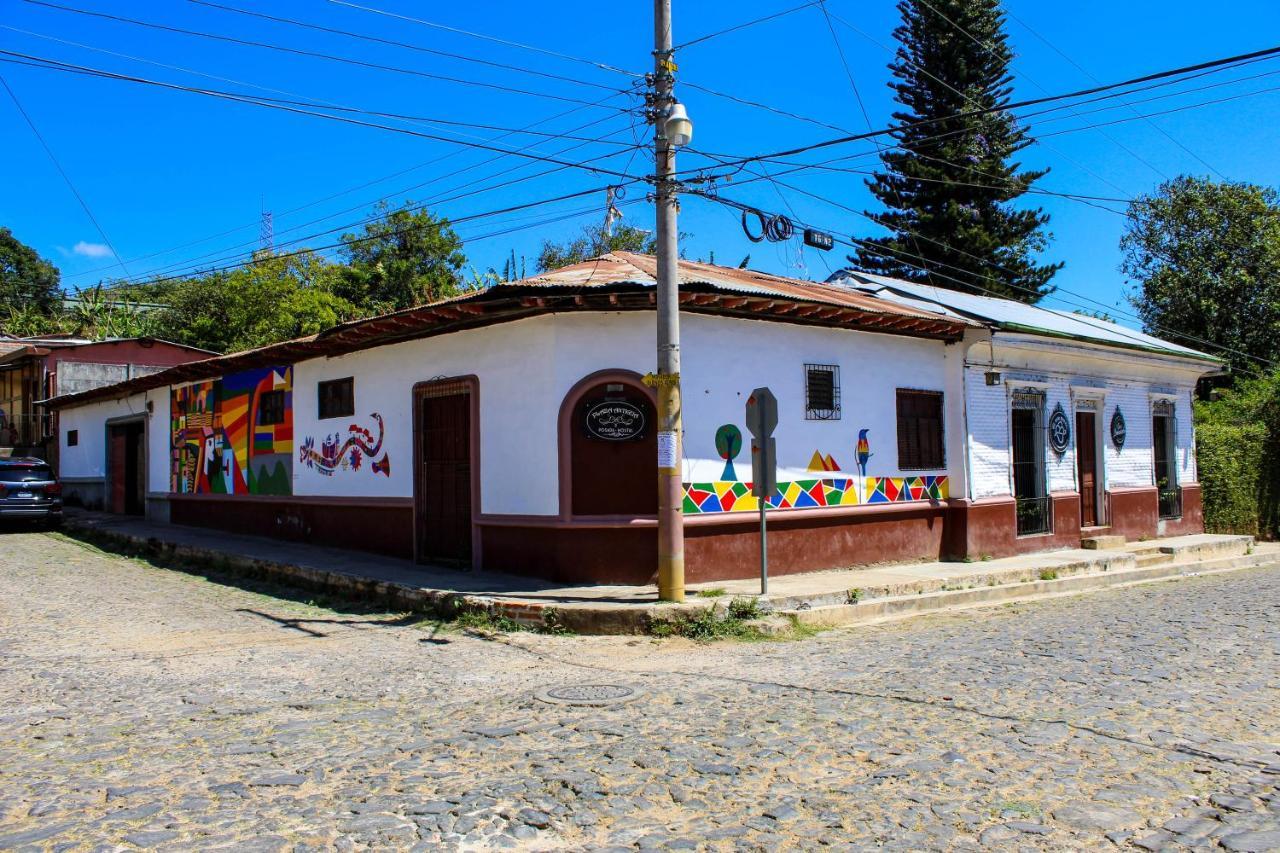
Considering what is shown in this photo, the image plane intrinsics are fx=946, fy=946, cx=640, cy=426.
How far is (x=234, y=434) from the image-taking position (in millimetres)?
18531

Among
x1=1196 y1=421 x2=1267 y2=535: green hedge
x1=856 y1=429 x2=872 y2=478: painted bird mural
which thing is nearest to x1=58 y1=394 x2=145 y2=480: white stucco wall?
x1=856 y1=429 x2=872 y2=478: painted bird mural

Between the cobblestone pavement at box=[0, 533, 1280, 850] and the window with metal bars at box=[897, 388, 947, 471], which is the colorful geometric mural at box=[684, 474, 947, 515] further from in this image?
the cobblestone pavement at box=[0, 533, 1280, 850]

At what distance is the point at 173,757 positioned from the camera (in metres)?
5.58

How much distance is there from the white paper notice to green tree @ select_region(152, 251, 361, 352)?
2720 centimetres

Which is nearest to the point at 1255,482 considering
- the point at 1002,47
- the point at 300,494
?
the point at 1002,47

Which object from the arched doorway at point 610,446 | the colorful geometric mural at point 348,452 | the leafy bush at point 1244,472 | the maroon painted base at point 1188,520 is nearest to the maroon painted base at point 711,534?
the arched doorway at point 610,446

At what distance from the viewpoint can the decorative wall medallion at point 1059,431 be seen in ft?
54.5

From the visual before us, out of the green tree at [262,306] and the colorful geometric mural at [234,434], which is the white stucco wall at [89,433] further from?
the green tree at [262,306]

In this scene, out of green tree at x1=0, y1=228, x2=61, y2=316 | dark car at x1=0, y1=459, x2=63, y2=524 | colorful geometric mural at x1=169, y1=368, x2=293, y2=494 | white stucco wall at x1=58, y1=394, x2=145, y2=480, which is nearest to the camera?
colorful geometric mural at x1=169, y1=368, x2=293, y2=494

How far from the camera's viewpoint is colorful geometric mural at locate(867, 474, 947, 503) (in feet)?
45.4

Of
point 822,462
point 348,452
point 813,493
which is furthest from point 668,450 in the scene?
point 348,452

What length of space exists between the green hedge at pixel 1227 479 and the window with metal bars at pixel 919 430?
35.3 feet

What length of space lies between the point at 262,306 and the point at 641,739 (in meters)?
34.7

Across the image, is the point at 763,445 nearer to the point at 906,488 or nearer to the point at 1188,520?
the point at 906,488
